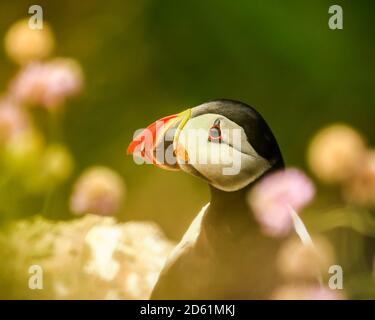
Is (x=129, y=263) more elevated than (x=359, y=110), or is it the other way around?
(x=359, y=110)

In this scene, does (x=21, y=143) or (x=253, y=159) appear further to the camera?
(x=21, y=143)

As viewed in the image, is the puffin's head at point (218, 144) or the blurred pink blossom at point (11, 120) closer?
the puffin's head at point (218, 144)

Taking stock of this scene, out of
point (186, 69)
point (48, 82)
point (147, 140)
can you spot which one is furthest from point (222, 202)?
point (48, 82)

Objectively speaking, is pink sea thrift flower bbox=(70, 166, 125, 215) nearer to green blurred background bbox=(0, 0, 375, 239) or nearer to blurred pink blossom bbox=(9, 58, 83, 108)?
green blurred background bbox=(0, 0, 375, 239)

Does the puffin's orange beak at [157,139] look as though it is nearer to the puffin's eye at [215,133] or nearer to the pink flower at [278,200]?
the puffin's eye at [215,133]

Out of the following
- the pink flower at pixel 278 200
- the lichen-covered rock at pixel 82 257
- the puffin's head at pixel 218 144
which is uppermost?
the puffin's head at pixel 218 144

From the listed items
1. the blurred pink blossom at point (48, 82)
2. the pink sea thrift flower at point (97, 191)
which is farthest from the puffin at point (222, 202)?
the blurred pink blossom at point (48, 82)
